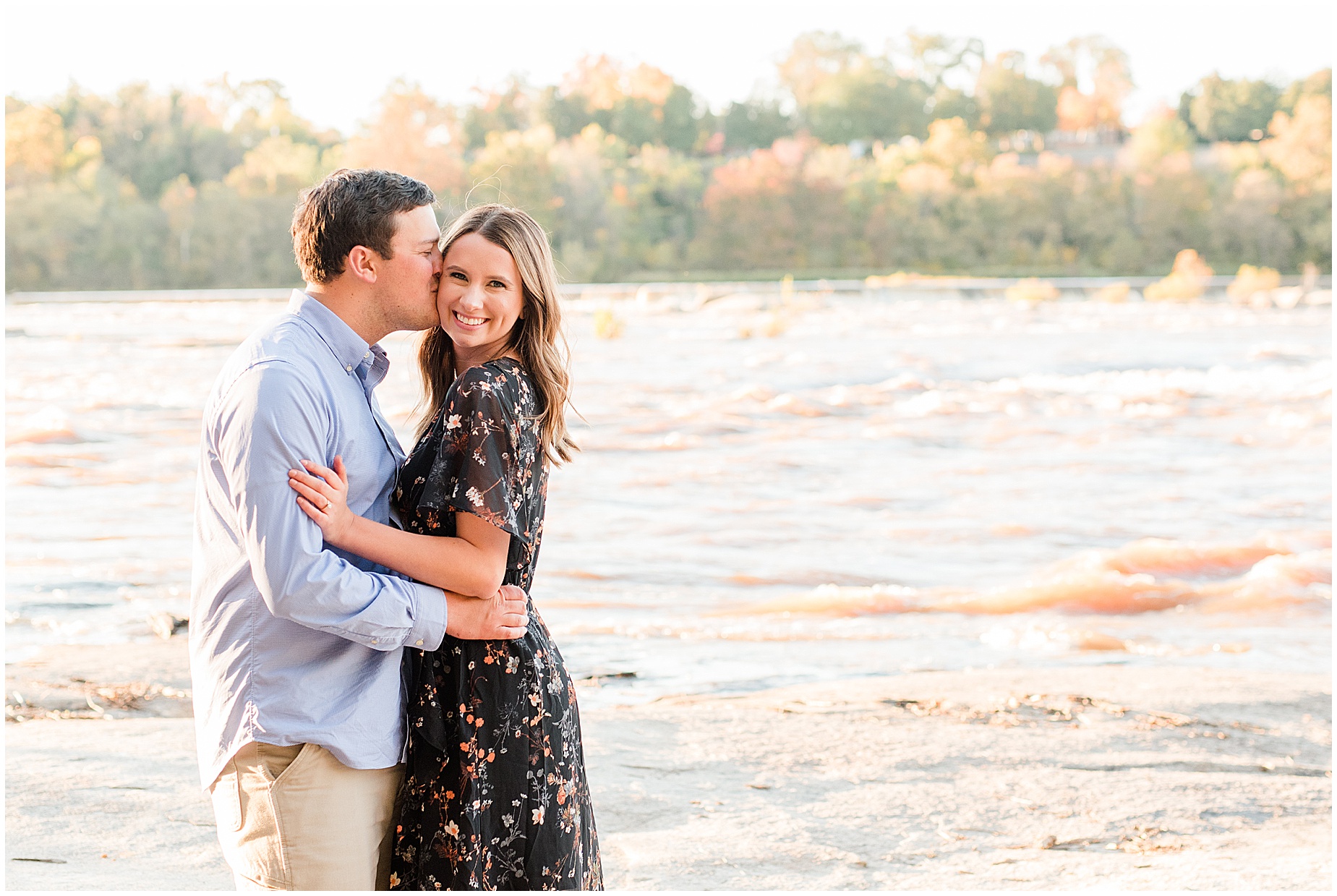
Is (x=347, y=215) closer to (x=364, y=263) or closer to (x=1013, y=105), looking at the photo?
(x=364, y=263)

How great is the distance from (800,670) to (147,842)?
3118mm

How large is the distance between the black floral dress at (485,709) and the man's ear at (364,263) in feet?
0.65

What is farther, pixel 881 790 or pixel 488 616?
pixel 881 790

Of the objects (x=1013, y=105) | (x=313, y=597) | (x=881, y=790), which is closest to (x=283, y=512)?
(x=313, y=597)

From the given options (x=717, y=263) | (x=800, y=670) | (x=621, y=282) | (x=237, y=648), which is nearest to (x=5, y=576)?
(x=800, y=670)

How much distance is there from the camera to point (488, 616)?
176cm

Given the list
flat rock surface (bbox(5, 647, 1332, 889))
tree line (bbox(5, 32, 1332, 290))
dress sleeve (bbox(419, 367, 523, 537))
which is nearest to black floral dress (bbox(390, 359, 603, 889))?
dress sleeve (bbox(419, 367, 523, 537))

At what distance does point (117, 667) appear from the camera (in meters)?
4.88

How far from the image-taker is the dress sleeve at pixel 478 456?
172cm

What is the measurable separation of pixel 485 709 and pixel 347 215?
2.41 ft

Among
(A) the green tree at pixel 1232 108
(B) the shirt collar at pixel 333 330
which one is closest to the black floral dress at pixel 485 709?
(B) the shirt collar at pixel 333 330

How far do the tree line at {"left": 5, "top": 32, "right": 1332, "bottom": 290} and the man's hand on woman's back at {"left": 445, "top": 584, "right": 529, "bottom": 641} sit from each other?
128 ft

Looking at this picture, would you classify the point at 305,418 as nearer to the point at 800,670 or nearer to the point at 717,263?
the point at 800,670

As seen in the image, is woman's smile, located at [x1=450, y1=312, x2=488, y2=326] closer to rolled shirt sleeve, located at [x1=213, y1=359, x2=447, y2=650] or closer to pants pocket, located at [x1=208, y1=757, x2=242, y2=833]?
rolled shirt sleeve, located at [x1=213, y1=359, x2=447, y2=650]
